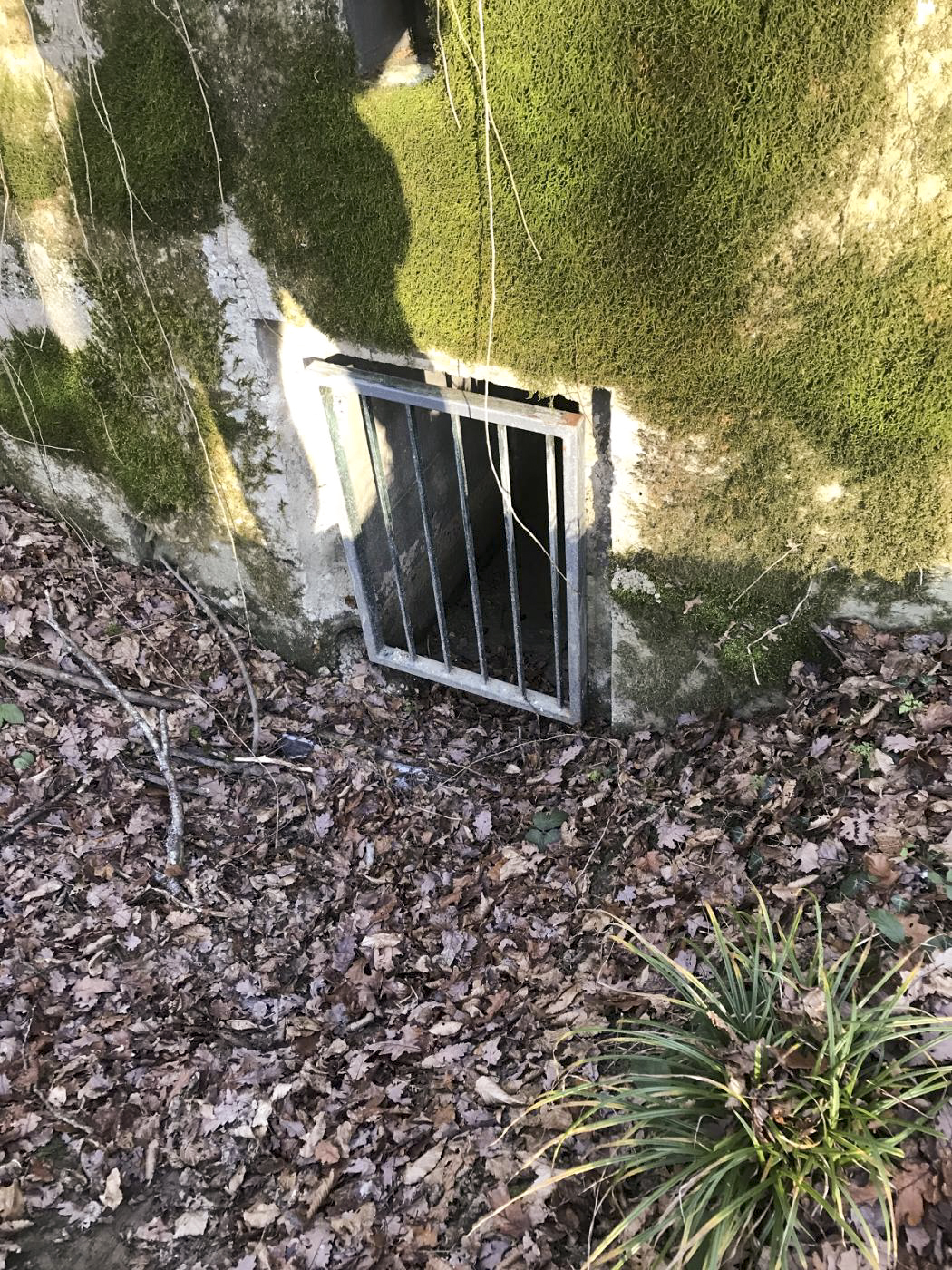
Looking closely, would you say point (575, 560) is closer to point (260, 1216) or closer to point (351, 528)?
point (351, 528)

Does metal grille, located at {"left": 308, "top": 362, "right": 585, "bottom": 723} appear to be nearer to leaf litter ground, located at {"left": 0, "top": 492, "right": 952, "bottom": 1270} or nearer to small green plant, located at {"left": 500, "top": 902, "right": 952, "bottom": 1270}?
leaf litter ground, located at {"left": 0, "top": 492, "right": 952, "bottom": 1270}

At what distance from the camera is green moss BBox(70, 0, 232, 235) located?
11.1 ft

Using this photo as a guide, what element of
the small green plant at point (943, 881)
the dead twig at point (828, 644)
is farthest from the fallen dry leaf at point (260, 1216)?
the dead twig at point (828, 644)

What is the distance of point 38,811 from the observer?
4234 mm

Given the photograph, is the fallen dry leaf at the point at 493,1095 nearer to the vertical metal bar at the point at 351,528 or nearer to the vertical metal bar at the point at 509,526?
the vertical metal bar at the point at 509,526

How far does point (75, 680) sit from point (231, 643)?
0.86 metres

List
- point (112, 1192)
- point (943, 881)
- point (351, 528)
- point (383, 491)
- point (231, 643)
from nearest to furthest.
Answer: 1. point (943, 881)
2. point (112, 1192)
3. point (383, 491)
4. point (351, 528)
5. point (231, 643)

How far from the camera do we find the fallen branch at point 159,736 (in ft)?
13.7

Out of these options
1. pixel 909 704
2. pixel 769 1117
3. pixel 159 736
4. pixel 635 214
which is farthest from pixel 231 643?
pixel 769 1117

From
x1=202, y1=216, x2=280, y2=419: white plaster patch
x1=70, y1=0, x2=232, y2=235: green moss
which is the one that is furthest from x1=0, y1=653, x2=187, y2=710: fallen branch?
x1=70, y1=0, x2=232, y2=235: green moss

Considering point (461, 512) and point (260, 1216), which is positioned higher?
point (461, 512)

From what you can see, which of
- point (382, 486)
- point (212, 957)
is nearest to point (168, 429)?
point (382, 486)

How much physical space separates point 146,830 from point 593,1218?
273cm

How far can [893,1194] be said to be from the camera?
2.24 metres
